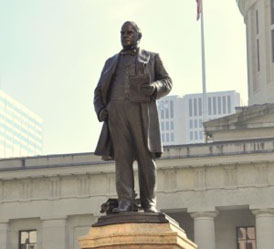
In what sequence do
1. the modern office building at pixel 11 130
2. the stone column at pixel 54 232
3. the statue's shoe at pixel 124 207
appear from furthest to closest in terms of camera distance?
the modern office building at pixel 11 130 < the stone column at pixel 54 232 < the statue's shoe at pixel 124 207

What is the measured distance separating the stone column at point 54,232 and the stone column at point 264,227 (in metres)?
10.7

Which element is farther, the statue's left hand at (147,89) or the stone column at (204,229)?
the stone column at (204,229)

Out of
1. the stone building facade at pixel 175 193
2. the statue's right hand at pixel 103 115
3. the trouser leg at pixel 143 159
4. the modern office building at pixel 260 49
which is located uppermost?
the modern office building at pixel 260 49

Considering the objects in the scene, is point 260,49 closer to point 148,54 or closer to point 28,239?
point 28,239

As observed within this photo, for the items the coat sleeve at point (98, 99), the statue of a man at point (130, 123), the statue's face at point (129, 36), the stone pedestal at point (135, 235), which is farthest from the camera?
the statue's face at point (129, 36)

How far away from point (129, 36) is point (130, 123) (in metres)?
1.11

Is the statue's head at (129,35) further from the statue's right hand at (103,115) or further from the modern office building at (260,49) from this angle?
the modern office building at (260,49)

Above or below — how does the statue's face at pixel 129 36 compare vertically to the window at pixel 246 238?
below

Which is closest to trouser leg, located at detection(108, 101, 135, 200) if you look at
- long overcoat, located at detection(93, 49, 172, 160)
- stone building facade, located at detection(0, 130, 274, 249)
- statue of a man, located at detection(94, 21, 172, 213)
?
statue of a man, located at detection(94, 21, 172, 213)

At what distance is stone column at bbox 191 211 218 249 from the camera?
62156 millimetres

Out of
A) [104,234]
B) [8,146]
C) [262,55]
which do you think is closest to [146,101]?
[104,234]

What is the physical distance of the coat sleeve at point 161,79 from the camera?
1352cm

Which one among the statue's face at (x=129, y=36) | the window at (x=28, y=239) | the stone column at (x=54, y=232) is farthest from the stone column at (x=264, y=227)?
the statue's face at (x=129, y=36)

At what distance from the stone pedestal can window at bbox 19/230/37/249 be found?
5393 centimetres
